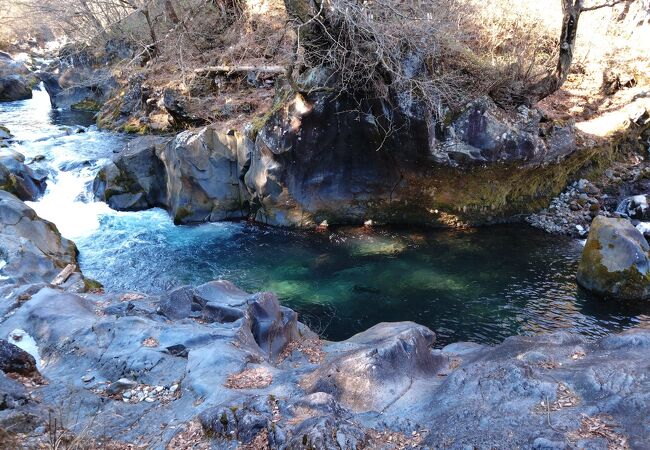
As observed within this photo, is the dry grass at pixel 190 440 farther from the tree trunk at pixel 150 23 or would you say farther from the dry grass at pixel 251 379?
the tree trunk at pixel 150 23

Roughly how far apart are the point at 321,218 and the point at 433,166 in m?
3.49

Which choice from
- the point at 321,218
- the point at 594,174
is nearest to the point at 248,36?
the point at 321,218

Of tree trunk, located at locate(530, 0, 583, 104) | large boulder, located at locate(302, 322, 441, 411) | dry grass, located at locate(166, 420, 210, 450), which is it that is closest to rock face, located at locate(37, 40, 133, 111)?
tree trunk, located at locate(530, 0, 583, 104)

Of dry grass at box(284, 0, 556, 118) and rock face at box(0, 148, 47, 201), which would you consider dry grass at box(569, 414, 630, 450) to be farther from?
rock face at box(0, 148, 47, 201)

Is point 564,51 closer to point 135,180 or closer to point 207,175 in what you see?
point 207,175

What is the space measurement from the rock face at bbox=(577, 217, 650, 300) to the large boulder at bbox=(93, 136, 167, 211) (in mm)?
12046

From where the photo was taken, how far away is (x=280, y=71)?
53.6 ft

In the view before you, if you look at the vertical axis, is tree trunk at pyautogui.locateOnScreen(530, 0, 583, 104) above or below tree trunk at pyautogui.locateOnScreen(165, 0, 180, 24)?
below

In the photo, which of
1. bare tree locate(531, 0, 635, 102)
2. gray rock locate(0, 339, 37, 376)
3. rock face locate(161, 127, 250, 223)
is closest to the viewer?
gray rock locate(0, 339, 37, 376)

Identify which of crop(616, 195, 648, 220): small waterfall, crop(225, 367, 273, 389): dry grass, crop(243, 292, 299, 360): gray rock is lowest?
crop(243, 292, 299, 360): gray rock

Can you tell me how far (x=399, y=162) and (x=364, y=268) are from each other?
3.48 meters

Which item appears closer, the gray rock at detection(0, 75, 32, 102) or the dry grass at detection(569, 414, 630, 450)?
the dry grass at detection(569, 414, 630, 450)

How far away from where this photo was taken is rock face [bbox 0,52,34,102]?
91.4 feet

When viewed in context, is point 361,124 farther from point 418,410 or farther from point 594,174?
point 418,410
